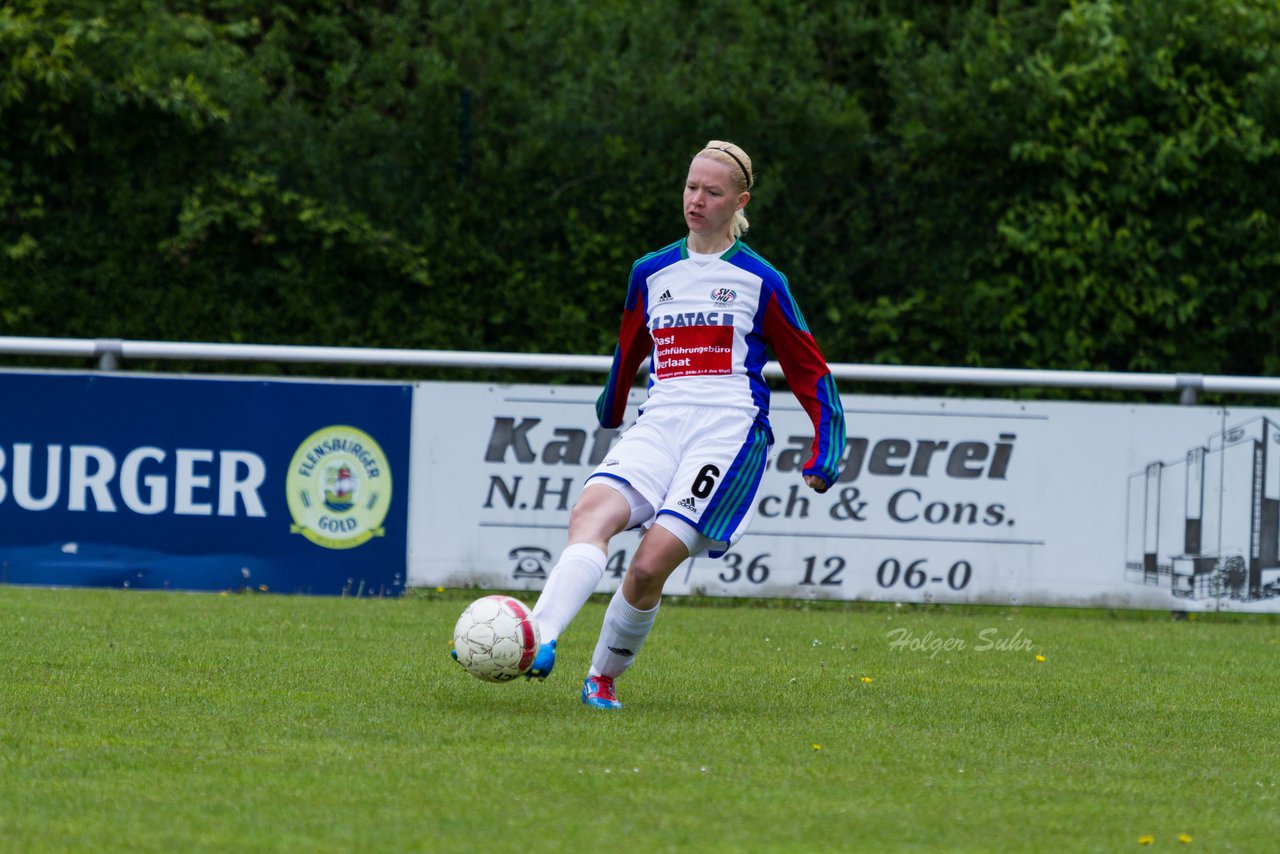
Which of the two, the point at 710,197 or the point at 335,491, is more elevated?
the point at 710,197

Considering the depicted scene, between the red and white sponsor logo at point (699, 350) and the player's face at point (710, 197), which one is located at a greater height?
the player's face at point (710, 197)

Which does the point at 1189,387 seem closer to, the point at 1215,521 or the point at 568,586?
the point at 1215,521

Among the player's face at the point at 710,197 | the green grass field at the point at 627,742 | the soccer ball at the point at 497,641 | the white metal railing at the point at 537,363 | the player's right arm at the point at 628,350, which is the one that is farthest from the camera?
the white metal railing at the point at 537,363

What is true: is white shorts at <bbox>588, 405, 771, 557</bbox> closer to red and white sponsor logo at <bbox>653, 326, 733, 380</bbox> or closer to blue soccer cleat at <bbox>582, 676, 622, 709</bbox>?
red and white sponsor logo at <bbox>653, 326, 733, 380</bbox>

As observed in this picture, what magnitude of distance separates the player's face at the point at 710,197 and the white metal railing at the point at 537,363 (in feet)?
13.0

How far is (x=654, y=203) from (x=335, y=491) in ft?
10.6

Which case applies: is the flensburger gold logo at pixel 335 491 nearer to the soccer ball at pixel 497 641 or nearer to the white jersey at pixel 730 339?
the white jersey at pixel 730 339

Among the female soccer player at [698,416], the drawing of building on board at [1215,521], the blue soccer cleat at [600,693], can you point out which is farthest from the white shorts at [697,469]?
the drawing of building on board at [1215,521]

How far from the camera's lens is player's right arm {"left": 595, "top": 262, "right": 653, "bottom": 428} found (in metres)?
5.87

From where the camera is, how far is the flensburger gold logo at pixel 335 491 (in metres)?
9.55

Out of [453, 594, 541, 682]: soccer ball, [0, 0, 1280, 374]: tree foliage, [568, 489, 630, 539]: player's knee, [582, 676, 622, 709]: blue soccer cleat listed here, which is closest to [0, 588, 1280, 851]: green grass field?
[582, 676, 622, 709]: blue soccer cleat

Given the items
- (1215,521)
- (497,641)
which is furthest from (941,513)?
(497,641)

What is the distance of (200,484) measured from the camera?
31.2 ft

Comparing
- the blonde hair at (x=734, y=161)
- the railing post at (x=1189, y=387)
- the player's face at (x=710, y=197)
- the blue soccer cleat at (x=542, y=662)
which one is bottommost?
the blue soccer cleat at (x=542, y=662)
